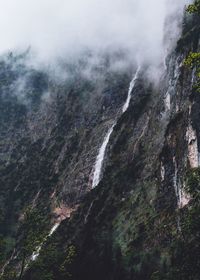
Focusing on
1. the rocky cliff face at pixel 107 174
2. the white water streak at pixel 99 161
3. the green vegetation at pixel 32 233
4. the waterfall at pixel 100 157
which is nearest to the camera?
the green vegetation at pixel 32 233

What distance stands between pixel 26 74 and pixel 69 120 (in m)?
21.7

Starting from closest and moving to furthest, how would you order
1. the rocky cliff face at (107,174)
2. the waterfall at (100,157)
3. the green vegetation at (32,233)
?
the green vegetation at (32,233) < the rocky cliff face at (107,174) < the waterfall at (100,157)

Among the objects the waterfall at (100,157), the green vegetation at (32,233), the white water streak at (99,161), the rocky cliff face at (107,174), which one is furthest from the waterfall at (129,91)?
the green vegetation at (32,233)

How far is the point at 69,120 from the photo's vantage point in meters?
65.2

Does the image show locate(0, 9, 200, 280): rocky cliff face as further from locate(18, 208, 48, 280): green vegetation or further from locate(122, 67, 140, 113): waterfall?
locate(122, 67, 140, 113): waterfall

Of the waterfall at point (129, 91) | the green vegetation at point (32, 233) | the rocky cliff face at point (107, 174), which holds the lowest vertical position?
the green vegetation at point (32, 233)

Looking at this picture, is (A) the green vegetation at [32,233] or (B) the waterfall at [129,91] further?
(B) the waterfall at [129,91]

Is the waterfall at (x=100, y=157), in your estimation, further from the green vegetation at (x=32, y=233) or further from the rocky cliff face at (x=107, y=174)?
the green vegetation at (x=32, y=233)

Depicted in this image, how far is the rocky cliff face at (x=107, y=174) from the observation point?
34344mm

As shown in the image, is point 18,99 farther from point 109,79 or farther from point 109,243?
point 109,243

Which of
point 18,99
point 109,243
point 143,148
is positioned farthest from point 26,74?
point 109,243

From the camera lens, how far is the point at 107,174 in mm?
47938

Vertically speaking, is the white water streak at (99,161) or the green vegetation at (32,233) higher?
the white water streak at (99,161)

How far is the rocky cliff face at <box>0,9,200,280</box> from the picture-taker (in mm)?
34344
